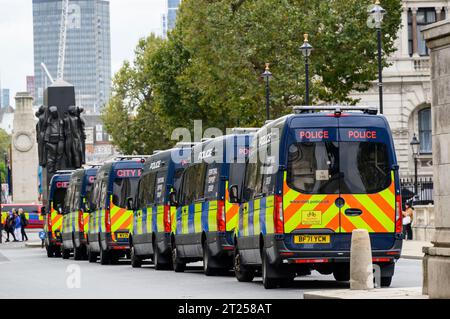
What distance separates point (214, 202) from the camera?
98.0 feet

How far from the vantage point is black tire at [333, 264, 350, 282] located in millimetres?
24811

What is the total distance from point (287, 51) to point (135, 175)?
20623 mm

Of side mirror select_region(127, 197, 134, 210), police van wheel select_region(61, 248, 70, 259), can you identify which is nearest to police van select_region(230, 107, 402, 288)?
side mirror select_region(127, 197, 134, 210)

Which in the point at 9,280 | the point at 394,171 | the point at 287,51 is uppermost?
the point at 287,51

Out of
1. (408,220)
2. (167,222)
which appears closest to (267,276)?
(167,222)

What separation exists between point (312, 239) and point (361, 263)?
3.92 metres

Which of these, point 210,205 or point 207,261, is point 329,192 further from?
point 207,261

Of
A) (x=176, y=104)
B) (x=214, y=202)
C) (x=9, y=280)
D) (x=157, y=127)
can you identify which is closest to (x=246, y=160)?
(x=214, y=202)

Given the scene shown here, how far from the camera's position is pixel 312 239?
77.1 ft

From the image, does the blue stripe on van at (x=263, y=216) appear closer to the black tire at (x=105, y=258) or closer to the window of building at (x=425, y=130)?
the black tire at (x=105, y=258)

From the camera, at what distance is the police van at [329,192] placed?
23484 mm

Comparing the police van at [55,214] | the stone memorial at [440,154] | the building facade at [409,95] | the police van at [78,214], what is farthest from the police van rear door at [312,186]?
the building facade at [409,95]

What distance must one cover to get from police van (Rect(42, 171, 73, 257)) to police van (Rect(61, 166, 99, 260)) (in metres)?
2.09
